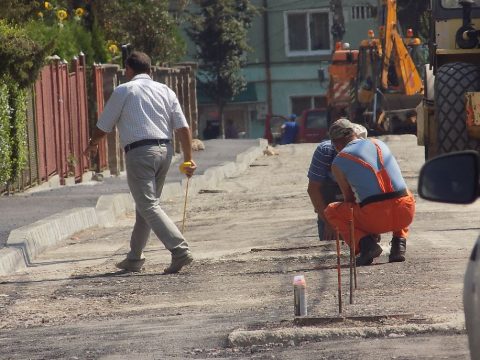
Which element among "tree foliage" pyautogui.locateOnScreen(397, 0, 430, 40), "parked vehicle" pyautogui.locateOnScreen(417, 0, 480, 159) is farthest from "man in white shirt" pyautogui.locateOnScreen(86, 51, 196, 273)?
Answer: "tree foliage" pyautogui.locateOnScreen(397, 0, 430, 40)

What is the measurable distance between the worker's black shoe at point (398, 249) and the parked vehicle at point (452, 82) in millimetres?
4318

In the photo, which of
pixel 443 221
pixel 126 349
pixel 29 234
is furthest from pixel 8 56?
pixel 126 349

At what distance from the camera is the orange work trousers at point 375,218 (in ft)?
36.1

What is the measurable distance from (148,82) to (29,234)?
8.02ft

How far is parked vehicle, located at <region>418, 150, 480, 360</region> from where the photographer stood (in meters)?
4.64

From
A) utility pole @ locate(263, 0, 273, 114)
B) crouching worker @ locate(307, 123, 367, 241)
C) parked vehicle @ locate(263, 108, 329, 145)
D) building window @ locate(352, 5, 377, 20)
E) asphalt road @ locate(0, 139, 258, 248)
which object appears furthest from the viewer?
utility pole @ locate(263, 0, 273, 114)

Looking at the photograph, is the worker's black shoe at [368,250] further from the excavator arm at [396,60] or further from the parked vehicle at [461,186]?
the excavator arm at [396,60]

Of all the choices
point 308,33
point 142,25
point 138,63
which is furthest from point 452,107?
point 308,33

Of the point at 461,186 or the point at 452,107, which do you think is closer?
the point at 461,186

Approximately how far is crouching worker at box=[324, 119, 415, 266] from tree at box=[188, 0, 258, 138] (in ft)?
148

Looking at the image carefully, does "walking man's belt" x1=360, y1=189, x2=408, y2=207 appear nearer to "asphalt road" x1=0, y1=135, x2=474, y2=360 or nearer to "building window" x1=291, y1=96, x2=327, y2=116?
"asphalt road" x1=0, y1=135, x2=474, y2=360

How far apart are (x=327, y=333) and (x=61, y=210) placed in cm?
928

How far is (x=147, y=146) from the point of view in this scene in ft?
37.7

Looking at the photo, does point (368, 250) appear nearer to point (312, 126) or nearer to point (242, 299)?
point (242, 299)
